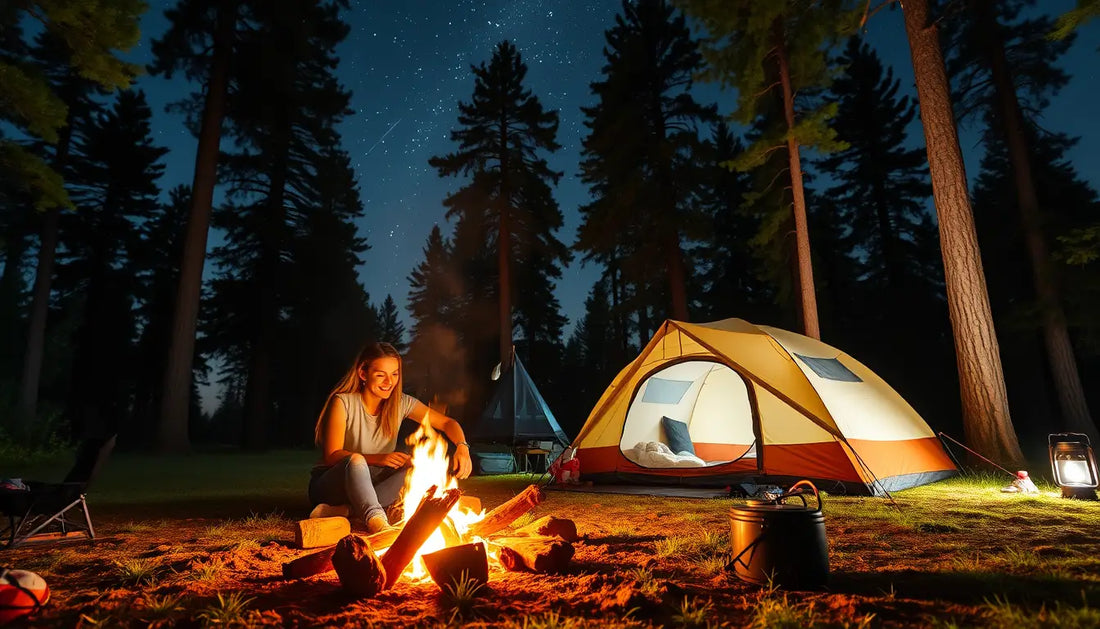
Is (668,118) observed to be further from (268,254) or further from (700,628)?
(700,628)

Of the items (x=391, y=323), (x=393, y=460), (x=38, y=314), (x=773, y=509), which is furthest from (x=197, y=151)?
(x=391, y=323)

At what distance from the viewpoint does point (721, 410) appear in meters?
8.53

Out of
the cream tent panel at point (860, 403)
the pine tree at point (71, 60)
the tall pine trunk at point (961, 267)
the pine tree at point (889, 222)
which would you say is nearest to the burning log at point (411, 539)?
the cream tent panel at point (860, 403)

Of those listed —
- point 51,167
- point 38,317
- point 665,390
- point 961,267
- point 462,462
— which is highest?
point 51,167

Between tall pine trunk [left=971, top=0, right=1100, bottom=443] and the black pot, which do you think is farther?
tall pine trunk [left=971, top=0, right=1100, bottom=443]

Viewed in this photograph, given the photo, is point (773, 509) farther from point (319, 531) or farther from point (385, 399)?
point (385, 399)

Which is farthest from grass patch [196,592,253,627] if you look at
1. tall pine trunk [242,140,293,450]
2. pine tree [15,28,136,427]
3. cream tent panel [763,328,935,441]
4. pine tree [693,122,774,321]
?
pine tree [693,122,774,321]

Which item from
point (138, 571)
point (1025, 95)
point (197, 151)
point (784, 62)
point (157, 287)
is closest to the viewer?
point (138, 571)

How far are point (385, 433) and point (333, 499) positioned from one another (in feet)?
1.66

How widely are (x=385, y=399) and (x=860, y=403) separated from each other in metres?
5.28

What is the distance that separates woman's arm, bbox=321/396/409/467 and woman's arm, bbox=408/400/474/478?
0.99ft

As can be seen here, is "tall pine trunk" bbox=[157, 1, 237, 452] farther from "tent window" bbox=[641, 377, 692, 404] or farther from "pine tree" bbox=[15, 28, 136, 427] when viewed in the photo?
"tent window" bbox=[641, 377, 692, 404]

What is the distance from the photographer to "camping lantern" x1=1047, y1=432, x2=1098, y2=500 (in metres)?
4.91

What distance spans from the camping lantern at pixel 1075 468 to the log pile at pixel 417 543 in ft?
Answer: 15.4
